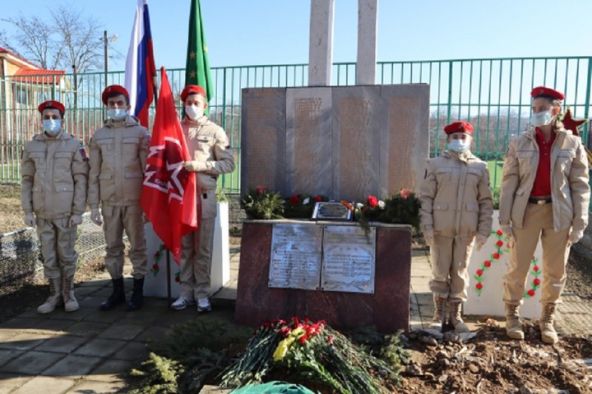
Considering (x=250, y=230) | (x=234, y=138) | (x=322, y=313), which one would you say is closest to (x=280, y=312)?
(x=322, y=313)

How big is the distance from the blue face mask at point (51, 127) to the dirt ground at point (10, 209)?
11.1 feet

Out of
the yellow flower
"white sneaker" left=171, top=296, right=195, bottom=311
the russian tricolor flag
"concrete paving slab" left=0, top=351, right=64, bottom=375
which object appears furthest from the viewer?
the russian tricolor flag

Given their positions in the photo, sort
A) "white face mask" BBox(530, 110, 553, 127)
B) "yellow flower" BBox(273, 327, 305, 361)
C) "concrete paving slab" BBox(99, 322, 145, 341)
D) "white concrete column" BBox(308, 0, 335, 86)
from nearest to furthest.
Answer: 1. "yellow flower" BBox(273, 327, 305, 361)
2. "white face mask" BBox(530, 110, 553, 127)
3. "concrete paving slab" BBox(99, 322, 145, 341)
4. "white concrete column" BBox(308, 0, 335, 86)

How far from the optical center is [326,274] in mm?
3910

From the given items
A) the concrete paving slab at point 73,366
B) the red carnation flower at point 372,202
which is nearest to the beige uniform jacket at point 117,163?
the concrete paving slab at point 73,366

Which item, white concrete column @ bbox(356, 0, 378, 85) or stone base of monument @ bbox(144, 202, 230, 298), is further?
stone base of monument @ bbox(144, 202, 230, 298)

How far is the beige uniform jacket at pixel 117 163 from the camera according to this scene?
4309mm

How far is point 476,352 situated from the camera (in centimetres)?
346

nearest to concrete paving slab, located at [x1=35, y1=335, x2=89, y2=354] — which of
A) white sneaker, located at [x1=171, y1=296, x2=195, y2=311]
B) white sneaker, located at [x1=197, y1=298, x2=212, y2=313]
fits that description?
white sneaker, located at [x1=171, y1=296, x2=195, y2=311]

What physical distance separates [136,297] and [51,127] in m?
1.64

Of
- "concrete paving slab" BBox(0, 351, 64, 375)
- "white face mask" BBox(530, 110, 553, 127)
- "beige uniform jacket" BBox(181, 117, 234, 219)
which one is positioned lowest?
"concrete paving slab" BBox(0, 351, 64, 375)

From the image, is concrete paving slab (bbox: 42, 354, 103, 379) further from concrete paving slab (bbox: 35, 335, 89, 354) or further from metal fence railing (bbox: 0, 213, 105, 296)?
metal fence railing (bbox: 0, 213, 105, 296)

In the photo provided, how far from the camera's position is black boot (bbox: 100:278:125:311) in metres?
4.47

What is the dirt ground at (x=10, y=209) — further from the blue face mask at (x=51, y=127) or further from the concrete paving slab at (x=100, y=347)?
the concrete paving slab at (x=100, y=347)
